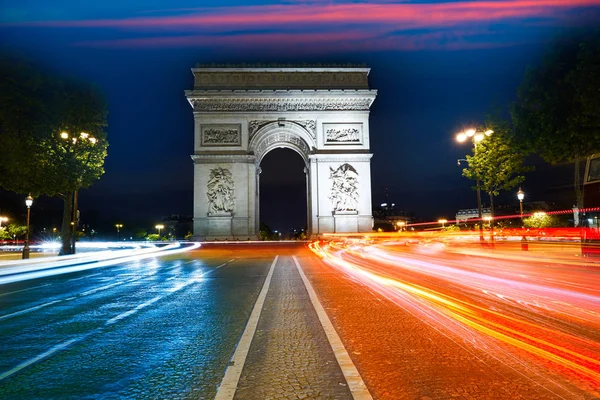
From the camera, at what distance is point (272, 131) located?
1722 inches

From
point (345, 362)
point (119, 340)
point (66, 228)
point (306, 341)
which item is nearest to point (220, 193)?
point (66, 228)

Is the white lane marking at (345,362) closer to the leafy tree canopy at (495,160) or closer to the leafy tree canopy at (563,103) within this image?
the leafy tree canopy at (563,103)

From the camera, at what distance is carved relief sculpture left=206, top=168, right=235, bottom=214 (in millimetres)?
41344

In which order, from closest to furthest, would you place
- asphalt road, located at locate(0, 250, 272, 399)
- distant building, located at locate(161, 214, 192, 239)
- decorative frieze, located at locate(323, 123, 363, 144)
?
asphalt road, located at locate(0, 250, 272, 399)
decorative frieze, located at locate(323, 123, 363, 144)
distant building, located at locate(161, 214, 192, 239)

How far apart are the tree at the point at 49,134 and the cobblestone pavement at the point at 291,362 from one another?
46.3 feet

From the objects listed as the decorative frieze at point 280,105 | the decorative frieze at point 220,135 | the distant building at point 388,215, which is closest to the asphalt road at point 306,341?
the decorative frieze at point 220,135

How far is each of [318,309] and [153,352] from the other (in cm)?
299

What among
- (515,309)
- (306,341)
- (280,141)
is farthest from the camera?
(280,141)

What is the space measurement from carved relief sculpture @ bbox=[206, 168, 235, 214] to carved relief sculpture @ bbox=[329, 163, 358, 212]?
30.5 ft

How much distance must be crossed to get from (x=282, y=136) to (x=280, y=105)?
471 centimetres

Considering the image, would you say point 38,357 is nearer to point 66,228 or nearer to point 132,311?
point 132,311

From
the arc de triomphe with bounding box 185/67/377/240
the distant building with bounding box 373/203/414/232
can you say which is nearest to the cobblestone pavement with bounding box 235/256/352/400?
the arc de triomphe with bounding box 185/67/377/240

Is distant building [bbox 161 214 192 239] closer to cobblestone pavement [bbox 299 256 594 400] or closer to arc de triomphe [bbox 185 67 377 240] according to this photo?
arc de triomphe [bbox 185 67 377 240]

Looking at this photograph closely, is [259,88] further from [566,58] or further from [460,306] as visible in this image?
[460,306]
